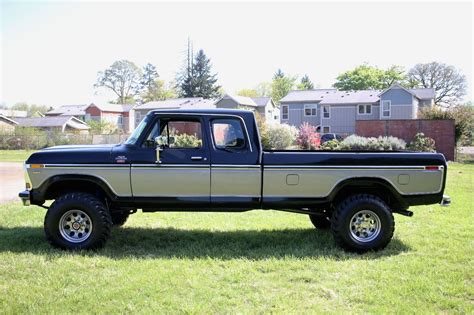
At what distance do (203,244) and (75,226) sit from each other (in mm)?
1927

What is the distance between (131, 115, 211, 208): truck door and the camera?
22.0 ft

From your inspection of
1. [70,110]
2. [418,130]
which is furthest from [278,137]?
[70,110]

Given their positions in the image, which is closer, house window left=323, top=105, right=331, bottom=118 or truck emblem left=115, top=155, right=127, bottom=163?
truck emblem left=115, top=155, right=127, bottom=163

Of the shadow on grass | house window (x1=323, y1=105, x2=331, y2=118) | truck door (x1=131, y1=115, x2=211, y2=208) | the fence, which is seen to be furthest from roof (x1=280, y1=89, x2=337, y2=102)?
truck door (x1=131, y1=115, x2=211, y2=208)

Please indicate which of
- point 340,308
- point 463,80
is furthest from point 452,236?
point 463,80

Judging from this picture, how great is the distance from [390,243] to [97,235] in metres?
4.52

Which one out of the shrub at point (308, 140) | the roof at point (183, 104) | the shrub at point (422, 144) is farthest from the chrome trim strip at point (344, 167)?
the roof at point (183, 104)

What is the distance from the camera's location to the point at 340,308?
462 cm

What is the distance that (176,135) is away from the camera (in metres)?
7.14

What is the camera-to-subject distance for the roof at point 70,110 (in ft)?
259

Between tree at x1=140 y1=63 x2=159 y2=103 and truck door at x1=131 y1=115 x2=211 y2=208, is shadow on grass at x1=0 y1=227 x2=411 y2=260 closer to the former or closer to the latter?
truck door at x1=131 y1=115 x2=211 y2=208

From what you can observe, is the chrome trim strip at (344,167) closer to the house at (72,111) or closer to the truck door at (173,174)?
the truck door at (173,174)

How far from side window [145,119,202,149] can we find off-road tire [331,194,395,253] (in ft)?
7.67

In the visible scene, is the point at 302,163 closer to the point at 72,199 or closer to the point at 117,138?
the point at 72,199
